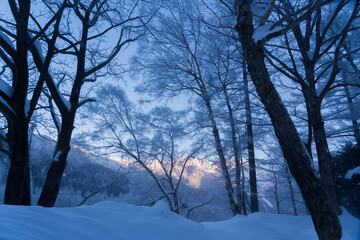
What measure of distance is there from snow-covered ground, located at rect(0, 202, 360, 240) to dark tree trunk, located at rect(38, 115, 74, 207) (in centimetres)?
219

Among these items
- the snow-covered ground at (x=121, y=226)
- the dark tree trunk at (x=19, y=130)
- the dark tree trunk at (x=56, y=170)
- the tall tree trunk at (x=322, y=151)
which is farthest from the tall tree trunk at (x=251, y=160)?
the dark tree trunk at (x=19, y=130)

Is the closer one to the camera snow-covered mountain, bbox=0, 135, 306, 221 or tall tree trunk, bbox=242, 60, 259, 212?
tall tree trunk, bbox=242, 60, 259, 212

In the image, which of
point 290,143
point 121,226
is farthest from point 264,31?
point 121,226

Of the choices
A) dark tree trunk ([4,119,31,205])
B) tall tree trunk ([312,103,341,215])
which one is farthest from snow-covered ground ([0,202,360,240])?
dark tree trunk ([4,119,31,205])

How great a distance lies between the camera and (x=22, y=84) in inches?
142

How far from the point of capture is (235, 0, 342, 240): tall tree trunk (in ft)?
6.98

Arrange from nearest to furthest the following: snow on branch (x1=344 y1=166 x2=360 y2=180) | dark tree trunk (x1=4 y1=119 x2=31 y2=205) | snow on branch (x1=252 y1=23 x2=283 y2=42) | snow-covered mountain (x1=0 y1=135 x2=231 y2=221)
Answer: snow on branch (x1=252 y1=23 x2=283 y2=42) < dark tree trunk (x1=4 y1=119 x2=31 y2=205) < snow on branch (x1=344 y1=166 x2=360 y2=180) < snow-covered mountain (x1=0 y1=135 x2=231 y2=221)

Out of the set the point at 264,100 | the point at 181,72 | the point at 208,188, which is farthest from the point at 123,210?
the point at 208,188

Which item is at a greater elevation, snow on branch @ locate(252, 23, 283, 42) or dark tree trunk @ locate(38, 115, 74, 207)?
snow on branch @ locate(252, 23, 283, 42)

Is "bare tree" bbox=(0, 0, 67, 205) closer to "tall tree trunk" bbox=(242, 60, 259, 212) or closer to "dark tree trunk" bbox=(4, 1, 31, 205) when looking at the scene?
"dark tree trunk" bbox=(4, 1, 31, 205)

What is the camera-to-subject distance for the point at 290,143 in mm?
2387

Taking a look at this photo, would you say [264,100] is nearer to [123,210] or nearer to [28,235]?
[123,210]

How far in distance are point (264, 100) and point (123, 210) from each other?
95.8 inches

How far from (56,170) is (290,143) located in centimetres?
453
